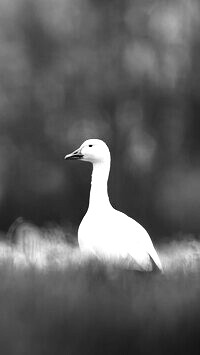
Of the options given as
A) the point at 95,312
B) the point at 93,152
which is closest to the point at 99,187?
the point at 93,152

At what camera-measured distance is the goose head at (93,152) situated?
3758 mm

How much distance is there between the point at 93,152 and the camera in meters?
3.78

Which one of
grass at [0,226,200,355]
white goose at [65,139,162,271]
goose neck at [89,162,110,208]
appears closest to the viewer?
grass at [0,226,200,355]

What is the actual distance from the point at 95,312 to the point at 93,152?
177 cm

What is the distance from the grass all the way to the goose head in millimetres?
1604

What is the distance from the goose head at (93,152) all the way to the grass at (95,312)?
5.26 feet

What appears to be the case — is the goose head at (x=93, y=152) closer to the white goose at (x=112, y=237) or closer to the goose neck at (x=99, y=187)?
the goose neck at (x=99, y=187)

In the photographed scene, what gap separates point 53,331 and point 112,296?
0.18 meters

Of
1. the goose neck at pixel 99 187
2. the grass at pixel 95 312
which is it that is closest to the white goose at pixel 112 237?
the goose neck at pixel 99 187

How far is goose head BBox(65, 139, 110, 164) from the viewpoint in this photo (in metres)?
3.76

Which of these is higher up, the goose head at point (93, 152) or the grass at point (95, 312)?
the goose head at point (93, 152)

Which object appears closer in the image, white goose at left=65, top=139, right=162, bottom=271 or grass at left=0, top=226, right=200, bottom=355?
grass at left=0, top=226, right=200, bottom=355

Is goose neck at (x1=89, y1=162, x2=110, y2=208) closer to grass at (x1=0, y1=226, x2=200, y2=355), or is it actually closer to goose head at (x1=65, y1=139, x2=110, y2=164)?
goose head at (x1=65, y1=139, x2=110, y2=164)

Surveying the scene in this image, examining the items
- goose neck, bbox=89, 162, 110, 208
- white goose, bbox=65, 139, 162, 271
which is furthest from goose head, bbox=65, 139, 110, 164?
white goose, bbox=65, 139, 162, 271
